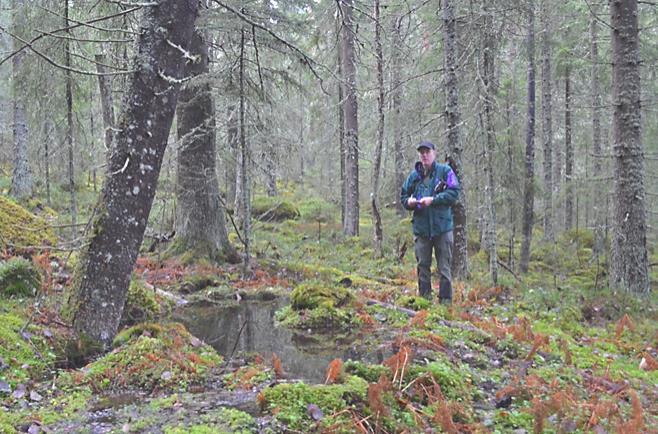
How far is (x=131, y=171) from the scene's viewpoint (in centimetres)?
437

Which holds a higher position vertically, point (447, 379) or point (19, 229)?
point (19, 229)

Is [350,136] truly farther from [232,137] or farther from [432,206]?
[432,206]

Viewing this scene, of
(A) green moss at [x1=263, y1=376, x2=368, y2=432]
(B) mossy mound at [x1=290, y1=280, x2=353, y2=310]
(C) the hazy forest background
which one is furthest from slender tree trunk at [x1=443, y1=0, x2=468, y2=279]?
(A) green moss at [x1=263, y1=376, x2=368, y2=432]

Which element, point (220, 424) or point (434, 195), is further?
point (434, 195)

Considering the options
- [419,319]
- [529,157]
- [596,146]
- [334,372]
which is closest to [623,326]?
[419,319]

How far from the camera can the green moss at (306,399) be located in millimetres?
3149

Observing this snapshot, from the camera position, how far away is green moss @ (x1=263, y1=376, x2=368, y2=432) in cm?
315

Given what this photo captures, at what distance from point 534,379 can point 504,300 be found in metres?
4.25

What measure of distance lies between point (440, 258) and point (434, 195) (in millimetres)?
868

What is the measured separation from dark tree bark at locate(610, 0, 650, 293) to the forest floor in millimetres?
634

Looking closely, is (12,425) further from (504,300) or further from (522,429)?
(504,300)

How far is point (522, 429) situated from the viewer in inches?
133

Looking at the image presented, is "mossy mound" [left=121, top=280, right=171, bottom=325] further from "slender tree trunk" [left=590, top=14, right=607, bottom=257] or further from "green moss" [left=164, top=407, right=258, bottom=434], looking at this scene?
"slender tree trunk" [left=590, top=14, right=607, bottom=257]

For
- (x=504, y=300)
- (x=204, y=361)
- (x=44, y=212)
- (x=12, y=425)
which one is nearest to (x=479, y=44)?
(x=504, y=300)
